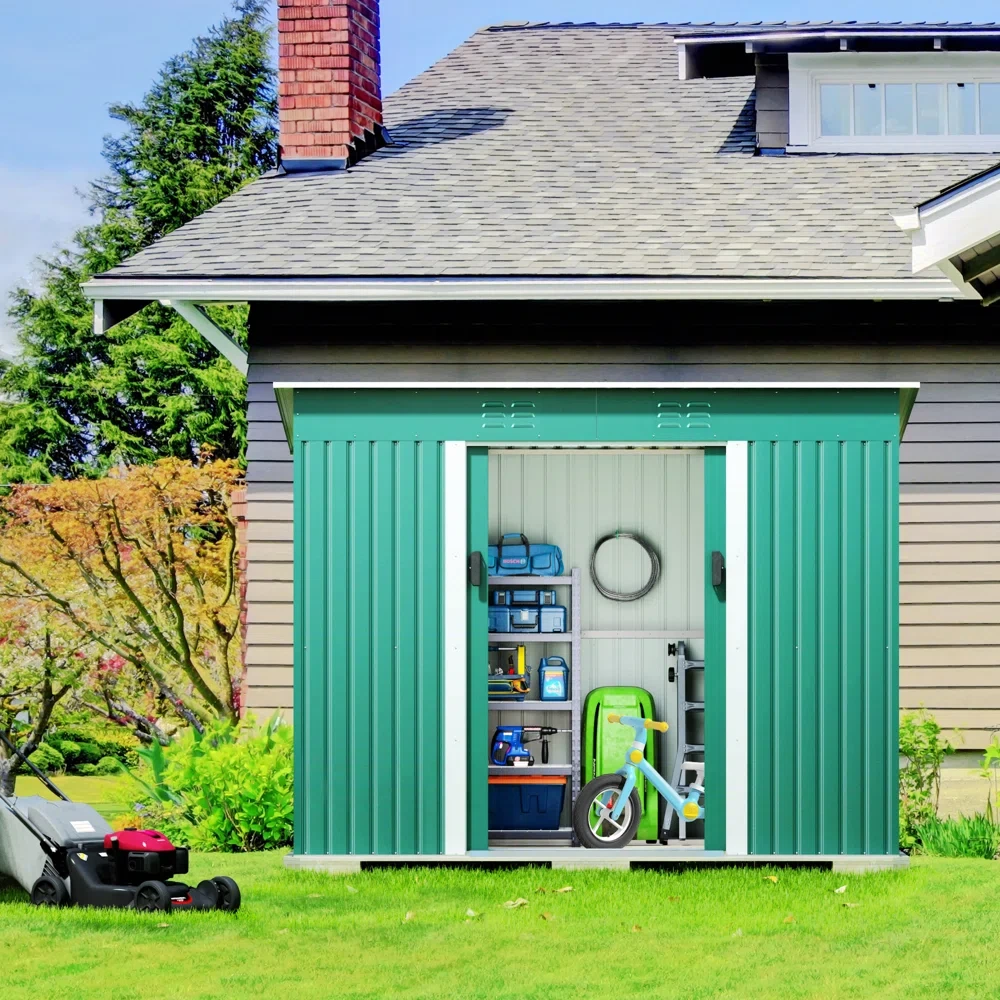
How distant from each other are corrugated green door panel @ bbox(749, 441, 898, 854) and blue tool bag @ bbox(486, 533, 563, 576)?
1.85 m

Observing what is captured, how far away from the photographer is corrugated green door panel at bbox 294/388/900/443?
281 inches

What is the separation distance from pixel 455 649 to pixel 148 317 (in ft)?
50.1

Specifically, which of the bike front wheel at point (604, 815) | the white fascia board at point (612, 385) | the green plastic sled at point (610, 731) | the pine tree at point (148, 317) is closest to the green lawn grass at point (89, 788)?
the pine tree at point (148, 317)

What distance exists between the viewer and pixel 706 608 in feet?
23.5

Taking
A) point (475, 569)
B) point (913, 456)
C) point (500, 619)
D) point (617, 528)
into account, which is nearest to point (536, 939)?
point (475, 569)

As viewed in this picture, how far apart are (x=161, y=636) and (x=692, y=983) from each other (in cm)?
1011

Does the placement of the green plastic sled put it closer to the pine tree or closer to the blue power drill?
the blue power drill

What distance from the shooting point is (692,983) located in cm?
498

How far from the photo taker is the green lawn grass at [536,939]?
4.94 m

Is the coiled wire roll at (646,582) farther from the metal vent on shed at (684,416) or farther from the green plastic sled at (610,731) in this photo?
the metal vent on shed at (684,416)

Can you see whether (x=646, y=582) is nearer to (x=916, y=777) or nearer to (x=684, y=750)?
(x=684, y=750)

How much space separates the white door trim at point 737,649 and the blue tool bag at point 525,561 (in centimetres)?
177

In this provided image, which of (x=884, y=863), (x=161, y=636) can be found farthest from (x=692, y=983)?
(x=161, y=636)

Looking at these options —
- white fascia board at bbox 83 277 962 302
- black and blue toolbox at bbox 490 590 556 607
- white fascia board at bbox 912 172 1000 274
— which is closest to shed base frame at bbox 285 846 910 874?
black and blue toolbox at bbox 490 590 556 607
